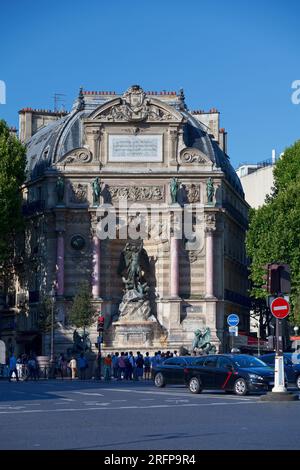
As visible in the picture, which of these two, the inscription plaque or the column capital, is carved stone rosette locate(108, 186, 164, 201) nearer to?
the inscription plaque

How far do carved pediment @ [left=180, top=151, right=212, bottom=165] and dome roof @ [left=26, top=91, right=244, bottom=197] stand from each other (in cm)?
114

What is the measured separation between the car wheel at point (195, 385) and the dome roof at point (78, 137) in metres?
39.8

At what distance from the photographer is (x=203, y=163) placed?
81625 mm

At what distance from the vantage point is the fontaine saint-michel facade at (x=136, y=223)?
79875mm

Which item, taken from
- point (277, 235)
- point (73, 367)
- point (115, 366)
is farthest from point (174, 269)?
point (115, 366)

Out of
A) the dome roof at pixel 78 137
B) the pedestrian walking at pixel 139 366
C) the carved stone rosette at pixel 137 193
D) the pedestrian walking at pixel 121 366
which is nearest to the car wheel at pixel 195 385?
the pedestrian walking at pixel 121 366

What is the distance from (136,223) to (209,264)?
19.1ft

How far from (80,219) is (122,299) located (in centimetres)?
630

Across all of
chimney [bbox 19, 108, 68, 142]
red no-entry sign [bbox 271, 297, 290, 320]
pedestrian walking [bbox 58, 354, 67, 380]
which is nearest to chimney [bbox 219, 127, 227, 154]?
chimney [bbox 19, 108, 68, 142]

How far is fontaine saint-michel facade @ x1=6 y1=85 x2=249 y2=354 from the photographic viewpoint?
79875mm

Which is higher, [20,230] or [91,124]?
[91,124]

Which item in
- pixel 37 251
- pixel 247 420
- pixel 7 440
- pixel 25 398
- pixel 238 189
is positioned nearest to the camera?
pixel 7 440
